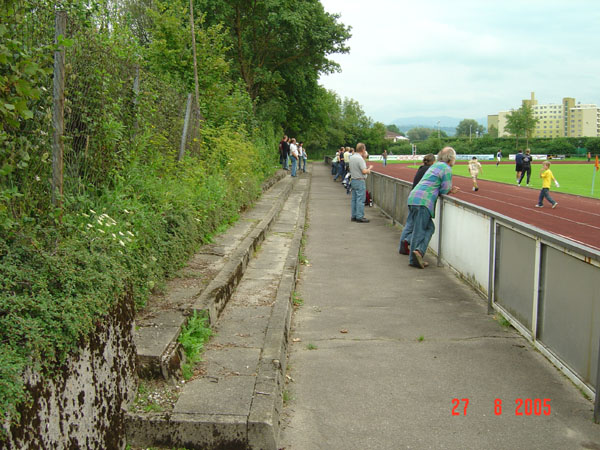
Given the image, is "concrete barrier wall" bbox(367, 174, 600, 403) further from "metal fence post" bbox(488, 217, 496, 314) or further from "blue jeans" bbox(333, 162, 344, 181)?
"blue jeans" bbox(333, 162, 344, 181)

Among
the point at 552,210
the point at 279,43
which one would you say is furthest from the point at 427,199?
the point at 279,43

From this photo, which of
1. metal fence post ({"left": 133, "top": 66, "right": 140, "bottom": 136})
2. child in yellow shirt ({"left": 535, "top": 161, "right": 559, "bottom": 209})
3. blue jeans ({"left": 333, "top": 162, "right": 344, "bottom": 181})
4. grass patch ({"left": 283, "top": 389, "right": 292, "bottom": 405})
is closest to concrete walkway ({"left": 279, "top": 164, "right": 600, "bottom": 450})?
grass patch ({"left": 283, "top": 389, "right": 292, "bottom": 405})

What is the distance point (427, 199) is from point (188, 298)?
15.4ft

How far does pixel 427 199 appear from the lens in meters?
9.02

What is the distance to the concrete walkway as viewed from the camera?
385cm

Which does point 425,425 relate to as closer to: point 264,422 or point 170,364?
point 264,422

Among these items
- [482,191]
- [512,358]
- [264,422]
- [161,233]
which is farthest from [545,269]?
[482,191]

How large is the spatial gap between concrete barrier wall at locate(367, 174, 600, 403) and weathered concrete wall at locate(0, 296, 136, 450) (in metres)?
3.14

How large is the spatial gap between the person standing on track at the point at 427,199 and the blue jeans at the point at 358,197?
16.7ft

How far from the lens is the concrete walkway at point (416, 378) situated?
385 cm

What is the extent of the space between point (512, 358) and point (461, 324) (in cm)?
109

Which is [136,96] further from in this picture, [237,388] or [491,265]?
[491,265]

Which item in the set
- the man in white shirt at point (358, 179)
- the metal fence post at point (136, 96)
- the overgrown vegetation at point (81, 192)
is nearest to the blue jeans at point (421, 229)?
the overgrown vegetation at point (81, 192)

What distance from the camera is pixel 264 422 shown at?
11.7 feet
